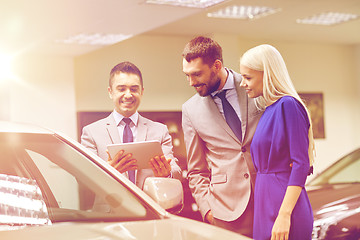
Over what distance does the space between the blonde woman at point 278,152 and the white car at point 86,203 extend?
463 millimetres

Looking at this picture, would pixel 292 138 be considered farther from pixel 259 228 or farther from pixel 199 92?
pixel 199 92

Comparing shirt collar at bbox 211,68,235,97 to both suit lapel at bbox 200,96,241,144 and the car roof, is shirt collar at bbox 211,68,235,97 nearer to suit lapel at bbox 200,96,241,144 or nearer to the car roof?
suit lapel at bbox 200,96,241,144

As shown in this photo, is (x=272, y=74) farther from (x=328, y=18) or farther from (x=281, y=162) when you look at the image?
(x=328, y=18)

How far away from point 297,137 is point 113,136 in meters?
1.21

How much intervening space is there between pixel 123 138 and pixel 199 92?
62cm

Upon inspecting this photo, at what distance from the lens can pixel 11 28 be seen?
6484mm

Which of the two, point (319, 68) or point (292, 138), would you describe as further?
point (319, 68)

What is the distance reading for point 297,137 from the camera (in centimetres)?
222

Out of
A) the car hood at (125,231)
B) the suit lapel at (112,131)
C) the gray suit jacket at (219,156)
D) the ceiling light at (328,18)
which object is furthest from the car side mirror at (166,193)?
the ceiling light at (328,18)

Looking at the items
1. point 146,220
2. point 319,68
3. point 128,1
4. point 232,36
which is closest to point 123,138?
point 146,220

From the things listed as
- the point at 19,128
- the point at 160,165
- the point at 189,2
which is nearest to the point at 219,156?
the point at 160,165

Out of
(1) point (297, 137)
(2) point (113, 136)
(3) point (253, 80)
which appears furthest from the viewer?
(2) point (113, 136)

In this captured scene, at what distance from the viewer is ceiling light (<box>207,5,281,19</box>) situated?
7444mm

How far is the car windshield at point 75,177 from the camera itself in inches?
73.9
